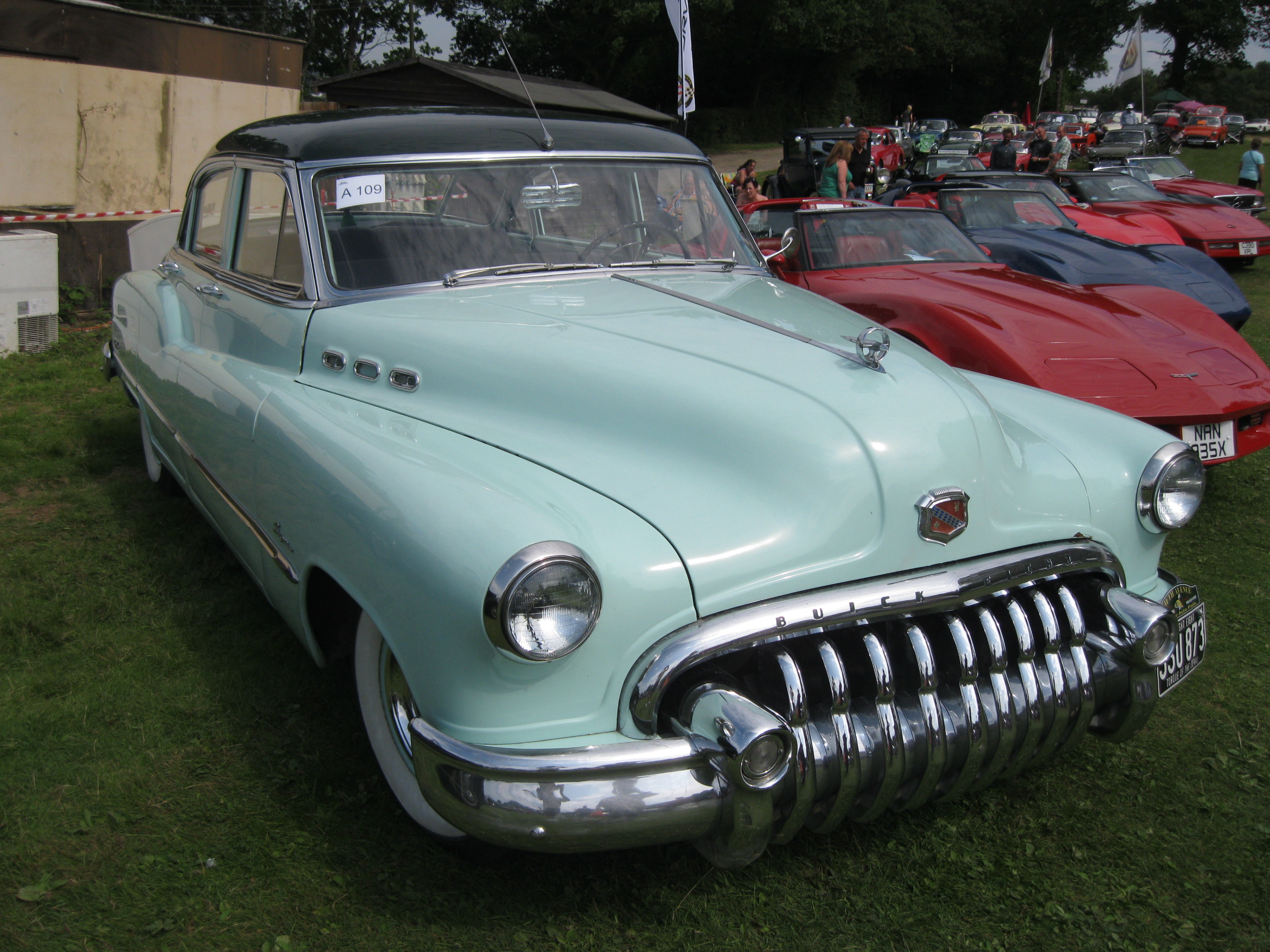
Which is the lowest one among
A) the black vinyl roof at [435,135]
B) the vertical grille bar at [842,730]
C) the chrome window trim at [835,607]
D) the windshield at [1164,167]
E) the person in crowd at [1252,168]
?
the vertical grille bar at [842,730]

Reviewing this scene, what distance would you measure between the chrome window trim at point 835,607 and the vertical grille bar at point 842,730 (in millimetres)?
83

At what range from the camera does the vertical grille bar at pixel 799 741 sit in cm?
197

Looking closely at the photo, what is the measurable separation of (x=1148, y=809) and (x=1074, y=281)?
198 inches

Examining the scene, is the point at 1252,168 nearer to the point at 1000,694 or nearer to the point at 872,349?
the point at 872,349

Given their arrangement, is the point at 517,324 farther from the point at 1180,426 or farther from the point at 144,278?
the point at 1180,426

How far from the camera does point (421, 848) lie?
2.39m

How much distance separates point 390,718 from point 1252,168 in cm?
1960

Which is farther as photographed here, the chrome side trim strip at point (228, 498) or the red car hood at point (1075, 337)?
the red car hood at point (1075, 337)

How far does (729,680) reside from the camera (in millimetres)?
2006

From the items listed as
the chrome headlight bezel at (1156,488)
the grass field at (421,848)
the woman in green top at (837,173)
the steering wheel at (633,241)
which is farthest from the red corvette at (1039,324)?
the woman in green top at (837,173)

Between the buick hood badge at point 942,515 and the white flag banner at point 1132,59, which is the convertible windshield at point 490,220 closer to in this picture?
the buick hood badge at point 942,515

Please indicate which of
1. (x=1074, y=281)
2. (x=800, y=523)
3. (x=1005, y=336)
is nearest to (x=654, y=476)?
(x=800, y=523)

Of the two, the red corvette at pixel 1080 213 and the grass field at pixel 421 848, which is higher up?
the red corvette at pixel 1080 213

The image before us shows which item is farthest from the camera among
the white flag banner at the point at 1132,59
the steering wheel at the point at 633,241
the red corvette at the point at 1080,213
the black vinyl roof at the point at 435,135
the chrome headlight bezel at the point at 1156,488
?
the white flag banner at the point at 1132,59
